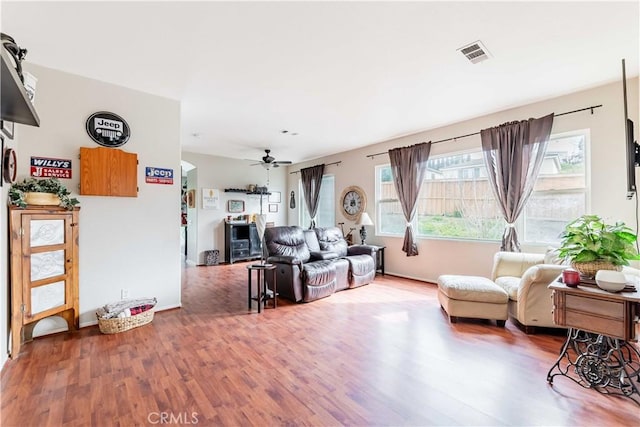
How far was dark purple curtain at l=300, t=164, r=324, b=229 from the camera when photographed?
6.98m

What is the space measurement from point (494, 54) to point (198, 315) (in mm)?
4131

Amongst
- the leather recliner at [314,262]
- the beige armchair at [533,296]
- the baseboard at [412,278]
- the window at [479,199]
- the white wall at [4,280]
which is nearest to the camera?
the white wall at [4,280]

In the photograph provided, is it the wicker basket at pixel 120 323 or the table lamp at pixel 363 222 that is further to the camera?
the table lamp at pixel 363 222

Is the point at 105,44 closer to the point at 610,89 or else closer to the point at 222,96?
the point at 222,96

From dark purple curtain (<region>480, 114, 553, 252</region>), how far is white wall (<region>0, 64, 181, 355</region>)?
14.1 feet

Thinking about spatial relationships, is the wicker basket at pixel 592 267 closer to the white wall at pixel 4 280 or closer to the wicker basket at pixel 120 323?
the wicker basket at pixel 120 323

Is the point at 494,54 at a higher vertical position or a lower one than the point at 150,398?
higher

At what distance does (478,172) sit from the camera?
4.29 m

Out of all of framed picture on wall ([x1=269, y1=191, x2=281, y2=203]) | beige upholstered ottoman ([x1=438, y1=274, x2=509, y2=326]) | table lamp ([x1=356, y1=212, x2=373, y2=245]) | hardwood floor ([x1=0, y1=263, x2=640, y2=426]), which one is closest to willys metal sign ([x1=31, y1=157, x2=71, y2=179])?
hardwood floor ([x1=0, y1=263, x2=640, y2=426])

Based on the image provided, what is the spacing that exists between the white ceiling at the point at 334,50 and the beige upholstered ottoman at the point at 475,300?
7.41 ft

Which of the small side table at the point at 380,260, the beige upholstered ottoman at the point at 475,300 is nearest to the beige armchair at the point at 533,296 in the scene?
the beige upholstered ottoman at the point at 475,300

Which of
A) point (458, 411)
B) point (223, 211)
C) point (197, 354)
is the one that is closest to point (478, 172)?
point (458, 411)

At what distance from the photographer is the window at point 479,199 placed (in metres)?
3.48

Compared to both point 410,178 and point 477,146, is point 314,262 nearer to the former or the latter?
point 410,178
